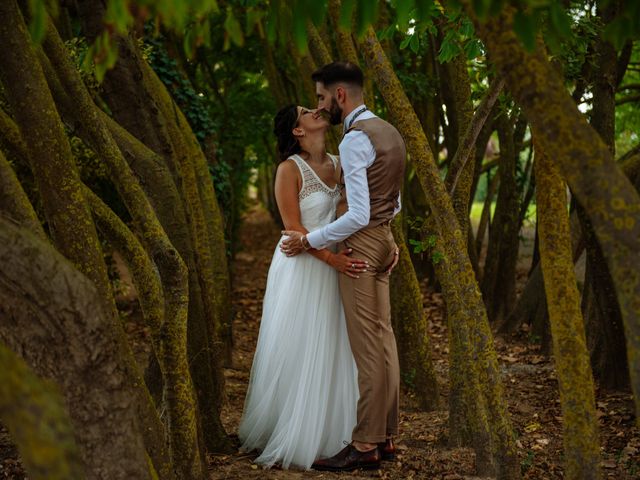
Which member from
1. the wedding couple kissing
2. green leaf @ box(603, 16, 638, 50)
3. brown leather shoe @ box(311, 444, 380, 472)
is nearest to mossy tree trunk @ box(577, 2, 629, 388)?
the wedding couple kissing

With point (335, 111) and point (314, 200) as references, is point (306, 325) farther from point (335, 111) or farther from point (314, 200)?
point (335, 111)

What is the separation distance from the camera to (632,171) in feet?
28.2

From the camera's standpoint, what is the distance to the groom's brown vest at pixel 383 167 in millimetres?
5602

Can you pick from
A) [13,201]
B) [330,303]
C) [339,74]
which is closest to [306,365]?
[330,303]

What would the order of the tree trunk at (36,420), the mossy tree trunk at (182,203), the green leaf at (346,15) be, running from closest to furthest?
1. the tree trunk at (36,420)
2. the green leaf at (346,15)
3. the mossy tree trunk at (182,203)

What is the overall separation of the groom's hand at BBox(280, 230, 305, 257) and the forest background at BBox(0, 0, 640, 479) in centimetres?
59

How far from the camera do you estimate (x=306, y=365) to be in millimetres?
6125

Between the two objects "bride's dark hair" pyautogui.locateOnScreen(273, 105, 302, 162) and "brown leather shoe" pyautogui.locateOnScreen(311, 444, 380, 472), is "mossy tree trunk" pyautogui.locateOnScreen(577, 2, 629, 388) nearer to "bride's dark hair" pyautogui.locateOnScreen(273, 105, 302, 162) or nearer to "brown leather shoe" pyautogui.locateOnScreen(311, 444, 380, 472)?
"bride's dark hair" pyautogui.locateOnScreen(273, 105, 302, 162)

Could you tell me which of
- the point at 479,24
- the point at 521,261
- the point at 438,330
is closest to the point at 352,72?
the point at 479,24

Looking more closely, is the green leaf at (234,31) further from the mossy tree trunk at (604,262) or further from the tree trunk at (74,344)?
the mossy tree trunk at (604,262)

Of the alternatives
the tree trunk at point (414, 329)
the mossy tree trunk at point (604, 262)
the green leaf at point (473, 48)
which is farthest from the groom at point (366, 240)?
the mossy tree trunk at point (604, 262)

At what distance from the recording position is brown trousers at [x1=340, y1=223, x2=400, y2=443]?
231 inches

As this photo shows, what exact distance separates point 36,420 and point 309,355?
12.8ft

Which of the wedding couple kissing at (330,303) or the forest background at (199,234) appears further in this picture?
the wedding couple kissing at (330,303)
